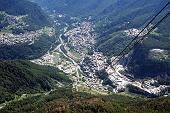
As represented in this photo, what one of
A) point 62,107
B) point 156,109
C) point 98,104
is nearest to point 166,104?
point 156,109

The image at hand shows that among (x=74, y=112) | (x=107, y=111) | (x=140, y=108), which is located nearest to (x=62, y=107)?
(x=74, y=112)

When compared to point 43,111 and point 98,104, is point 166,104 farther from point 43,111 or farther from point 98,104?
point 43,111

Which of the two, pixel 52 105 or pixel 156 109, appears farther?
pixel 52 105

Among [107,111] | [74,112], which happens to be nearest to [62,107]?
[74,112]

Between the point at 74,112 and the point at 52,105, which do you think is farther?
the point at 52,105

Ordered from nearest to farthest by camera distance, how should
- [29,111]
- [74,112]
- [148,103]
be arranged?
1. [74,112]
2. [148,103]
3. [29,111]

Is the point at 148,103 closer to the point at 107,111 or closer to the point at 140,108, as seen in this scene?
the point at 140,108

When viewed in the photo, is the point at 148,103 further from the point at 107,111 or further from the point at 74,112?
the point at 74,112

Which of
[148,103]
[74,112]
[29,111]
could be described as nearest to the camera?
[74,112]
